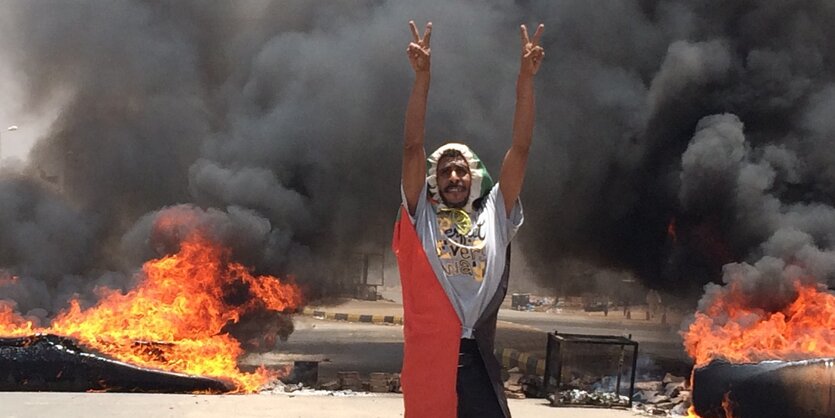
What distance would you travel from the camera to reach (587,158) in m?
9.88

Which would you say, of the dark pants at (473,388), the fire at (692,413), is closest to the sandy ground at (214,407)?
the fire at (692,413)

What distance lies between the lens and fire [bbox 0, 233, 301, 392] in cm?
830

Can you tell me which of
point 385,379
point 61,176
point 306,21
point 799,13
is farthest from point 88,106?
point 799,13

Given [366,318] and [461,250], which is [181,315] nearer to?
[366,318]

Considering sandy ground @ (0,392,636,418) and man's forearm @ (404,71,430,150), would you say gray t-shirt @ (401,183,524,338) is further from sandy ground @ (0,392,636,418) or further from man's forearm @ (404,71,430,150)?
sandy ground @ (0,392,636,418)

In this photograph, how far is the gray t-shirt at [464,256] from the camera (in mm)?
2547

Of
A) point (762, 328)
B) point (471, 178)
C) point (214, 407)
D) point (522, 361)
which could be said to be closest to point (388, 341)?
point (522, 361)

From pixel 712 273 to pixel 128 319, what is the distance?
6318 mm

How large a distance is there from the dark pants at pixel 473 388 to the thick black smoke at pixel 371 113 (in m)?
6.66

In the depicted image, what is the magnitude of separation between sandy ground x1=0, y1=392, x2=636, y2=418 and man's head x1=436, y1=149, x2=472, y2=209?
14.6ft

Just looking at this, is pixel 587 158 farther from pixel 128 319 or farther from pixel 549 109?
pixel 128 319

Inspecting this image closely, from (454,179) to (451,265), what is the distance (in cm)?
29

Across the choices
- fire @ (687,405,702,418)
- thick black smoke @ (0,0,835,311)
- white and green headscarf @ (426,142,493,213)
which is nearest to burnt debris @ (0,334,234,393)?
thick black smoke @ (0,0,835,311)

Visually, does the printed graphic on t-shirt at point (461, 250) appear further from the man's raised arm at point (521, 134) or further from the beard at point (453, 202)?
the man's raised arm at point (521, 134)
